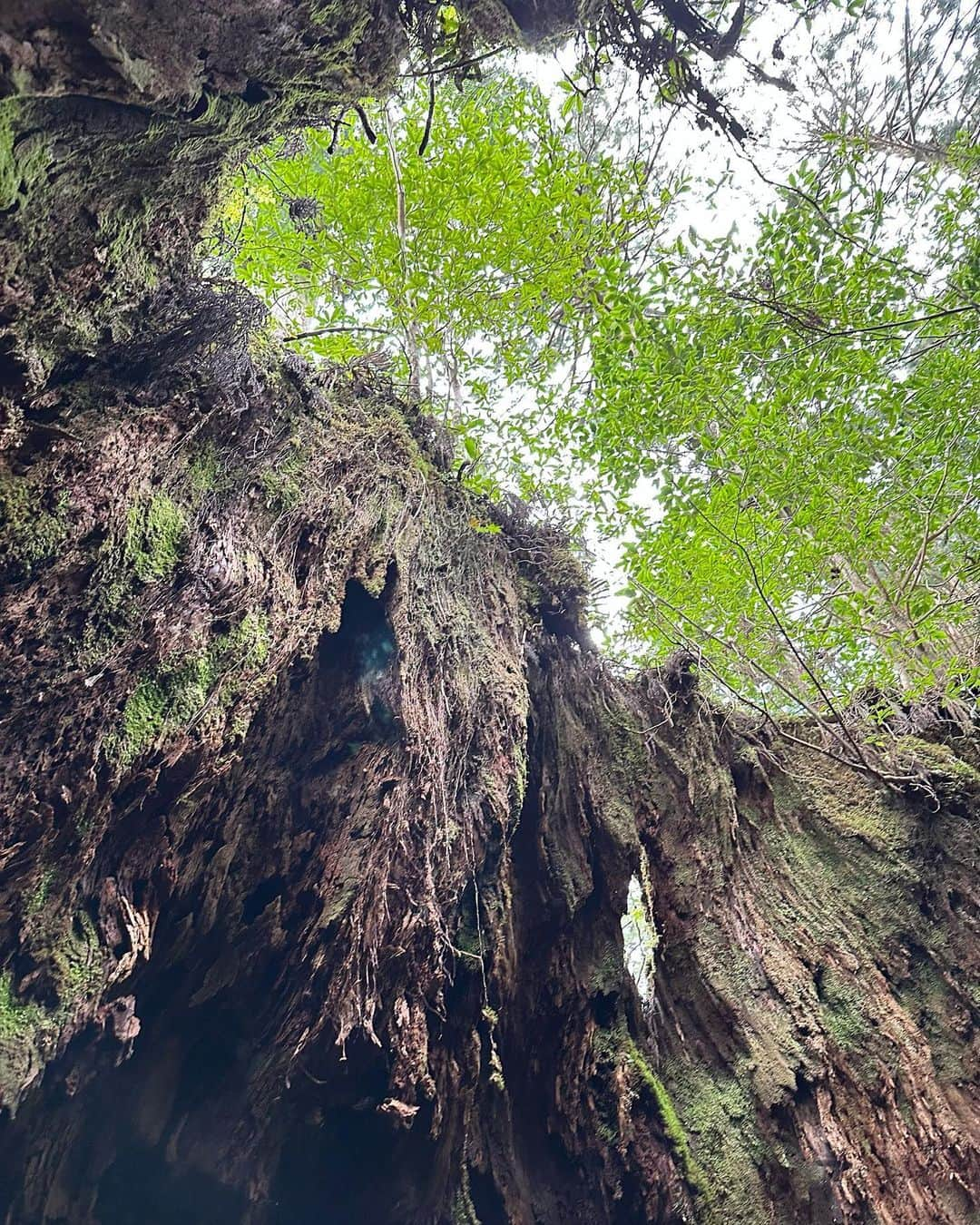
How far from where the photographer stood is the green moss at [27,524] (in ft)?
6.74

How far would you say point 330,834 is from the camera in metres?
3.85

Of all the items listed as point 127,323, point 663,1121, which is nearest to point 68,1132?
point 663,1121

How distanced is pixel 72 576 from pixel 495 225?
182 inches

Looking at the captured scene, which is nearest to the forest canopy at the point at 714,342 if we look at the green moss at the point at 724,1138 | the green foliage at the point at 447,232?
the green foliage at the point at 447,232

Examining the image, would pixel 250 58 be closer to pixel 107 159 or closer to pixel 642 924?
pixel 107 159

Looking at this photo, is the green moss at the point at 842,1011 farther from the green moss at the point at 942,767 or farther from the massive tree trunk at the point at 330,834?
the green moss at the point at 942,767

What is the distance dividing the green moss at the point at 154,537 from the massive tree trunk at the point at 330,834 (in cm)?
1

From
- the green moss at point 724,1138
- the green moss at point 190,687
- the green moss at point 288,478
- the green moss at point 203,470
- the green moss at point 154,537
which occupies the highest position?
the green moss at point 288,478

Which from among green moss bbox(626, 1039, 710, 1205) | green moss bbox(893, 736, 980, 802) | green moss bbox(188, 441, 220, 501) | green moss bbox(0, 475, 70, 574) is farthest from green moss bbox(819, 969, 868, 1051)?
green moss bbox(0, 475, 70, 574)

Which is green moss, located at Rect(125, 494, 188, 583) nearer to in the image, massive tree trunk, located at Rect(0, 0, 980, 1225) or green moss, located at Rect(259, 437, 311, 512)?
massive tree trunk, located at Rect(0, 0, 980, 1225)

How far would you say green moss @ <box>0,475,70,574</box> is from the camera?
205 centimetres

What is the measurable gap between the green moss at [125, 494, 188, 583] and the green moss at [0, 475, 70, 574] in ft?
0.92

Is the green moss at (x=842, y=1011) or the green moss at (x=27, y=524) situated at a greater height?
the green moss at (x=27, y=524)

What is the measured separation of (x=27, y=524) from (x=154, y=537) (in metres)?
0.52
